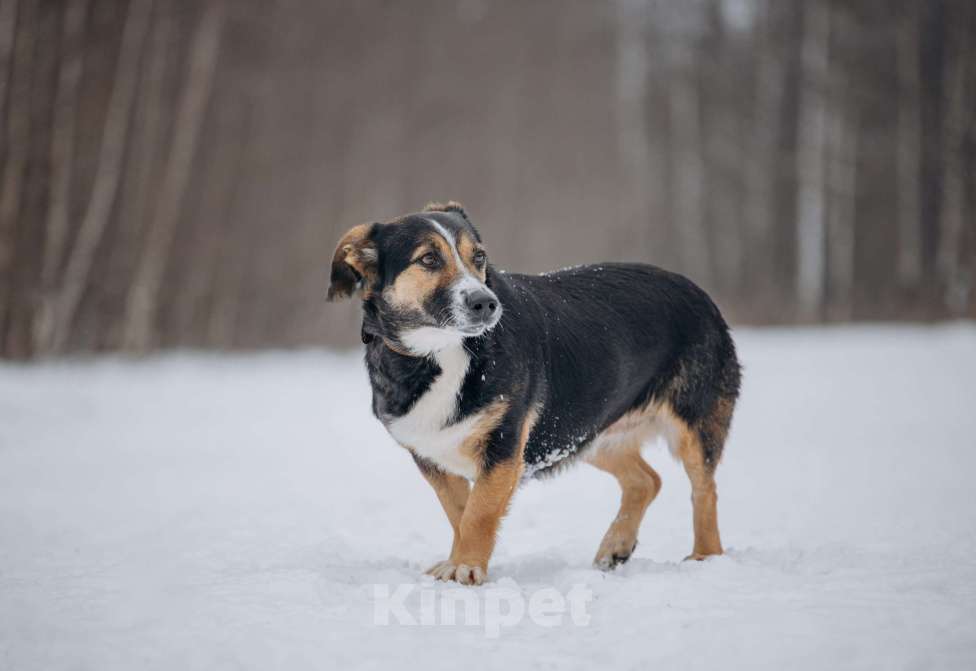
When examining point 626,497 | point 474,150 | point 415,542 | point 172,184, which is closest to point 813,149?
point 474,150

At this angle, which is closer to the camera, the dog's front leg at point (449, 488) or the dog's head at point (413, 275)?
the dog's head at point (413, 275)

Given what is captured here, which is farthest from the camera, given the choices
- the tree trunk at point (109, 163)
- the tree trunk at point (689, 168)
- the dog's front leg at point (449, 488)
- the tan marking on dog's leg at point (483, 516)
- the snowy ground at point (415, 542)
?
the tree trunk at point (689, 168)

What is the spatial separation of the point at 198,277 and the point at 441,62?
8667mm

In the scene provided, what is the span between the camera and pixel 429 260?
13.6 ft

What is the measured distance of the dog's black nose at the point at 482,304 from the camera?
150 inches

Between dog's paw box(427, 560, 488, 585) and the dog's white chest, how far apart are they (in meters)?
0.45

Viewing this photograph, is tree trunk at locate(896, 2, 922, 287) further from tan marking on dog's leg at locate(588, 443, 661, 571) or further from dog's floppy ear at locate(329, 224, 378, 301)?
dog's floppy ear at locate(329, 224, 378, 301)

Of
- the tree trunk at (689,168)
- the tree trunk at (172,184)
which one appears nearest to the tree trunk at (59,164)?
the tree trunk at (172,184)

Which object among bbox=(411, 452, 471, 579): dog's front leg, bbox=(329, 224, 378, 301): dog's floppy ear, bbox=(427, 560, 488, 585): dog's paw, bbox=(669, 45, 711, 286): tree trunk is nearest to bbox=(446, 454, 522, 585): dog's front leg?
bbox=(427, 560, 488, 585): dog's paw

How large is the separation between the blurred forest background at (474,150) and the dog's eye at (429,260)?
41.9 feet

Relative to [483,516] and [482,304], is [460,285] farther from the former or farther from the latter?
[483,516]

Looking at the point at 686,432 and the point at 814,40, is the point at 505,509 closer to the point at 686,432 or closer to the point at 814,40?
the point at 686,432

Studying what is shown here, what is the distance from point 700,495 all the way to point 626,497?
0.48 metres

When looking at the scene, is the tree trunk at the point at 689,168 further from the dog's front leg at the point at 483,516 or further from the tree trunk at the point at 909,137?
the dog's front leg at the point at 483,516
